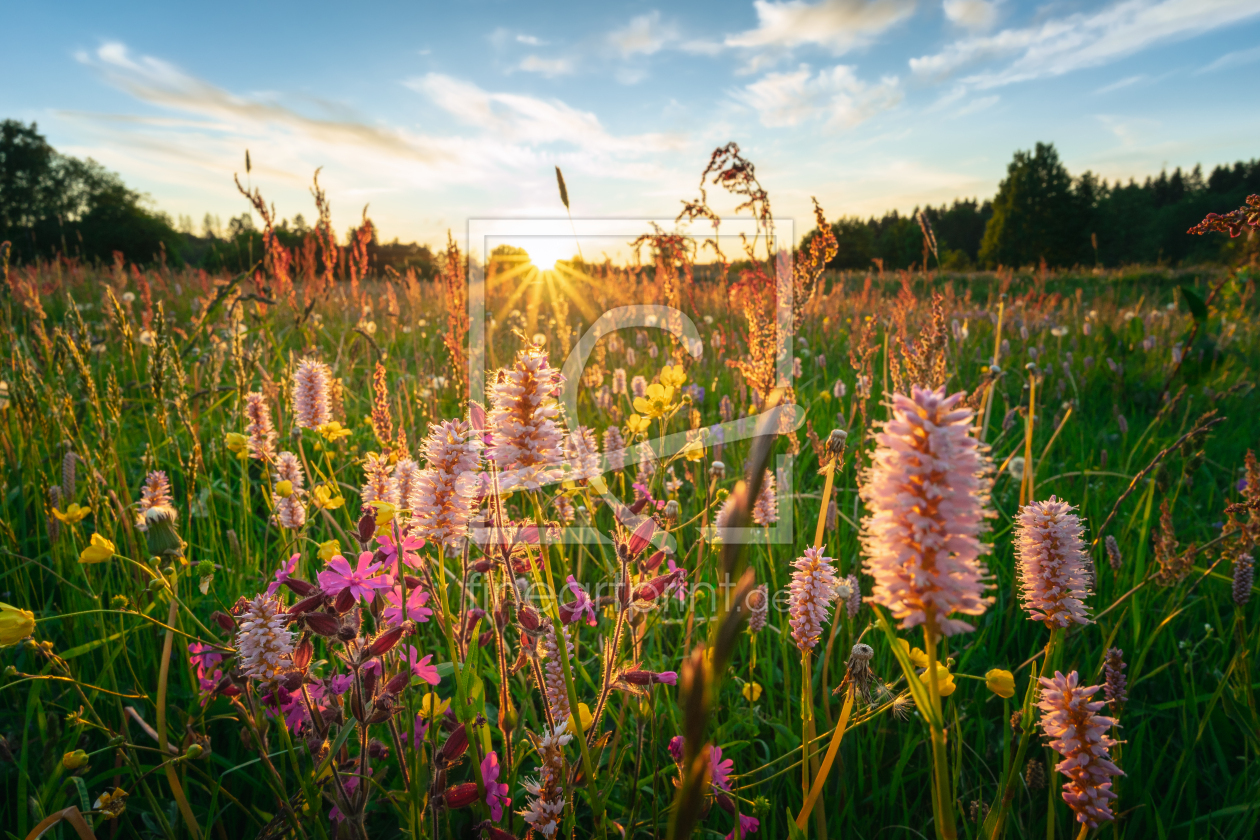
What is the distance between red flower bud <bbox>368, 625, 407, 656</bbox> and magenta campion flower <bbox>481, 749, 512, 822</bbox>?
0.32m

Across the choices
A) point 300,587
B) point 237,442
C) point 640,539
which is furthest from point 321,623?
point 237,442

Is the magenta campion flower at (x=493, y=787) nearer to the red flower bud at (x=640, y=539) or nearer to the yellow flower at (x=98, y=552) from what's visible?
the red flower bud at (x=640, y=539)

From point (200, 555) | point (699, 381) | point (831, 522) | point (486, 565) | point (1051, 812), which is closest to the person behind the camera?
point (1051, 812)

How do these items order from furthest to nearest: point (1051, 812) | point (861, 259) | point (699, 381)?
point (861, 259)
point (699, 381)
point (1051, 812)

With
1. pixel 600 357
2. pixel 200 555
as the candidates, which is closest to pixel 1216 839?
pixel 200 555

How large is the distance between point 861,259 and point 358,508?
215 ft

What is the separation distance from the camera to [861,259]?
6112 centimetres

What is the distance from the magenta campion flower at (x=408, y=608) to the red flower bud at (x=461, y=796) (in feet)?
1.14

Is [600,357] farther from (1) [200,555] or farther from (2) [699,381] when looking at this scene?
(1) [200,555]

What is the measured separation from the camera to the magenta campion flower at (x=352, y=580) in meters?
1.18

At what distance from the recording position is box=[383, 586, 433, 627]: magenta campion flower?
134cm

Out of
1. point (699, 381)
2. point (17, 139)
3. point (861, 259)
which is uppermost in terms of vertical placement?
point (17, 139)

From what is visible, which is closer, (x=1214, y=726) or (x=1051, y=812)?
(x=1051, y=812)

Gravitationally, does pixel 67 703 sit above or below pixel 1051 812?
below
